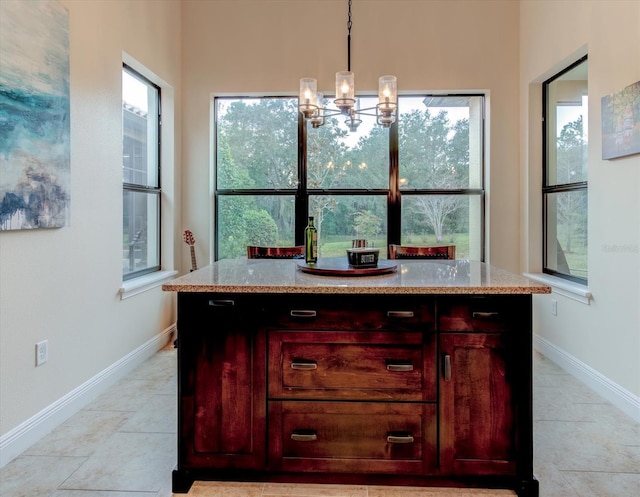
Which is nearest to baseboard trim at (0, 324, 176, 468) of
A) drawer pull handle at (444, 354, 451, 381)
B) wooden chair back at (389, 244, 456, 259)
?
drawer pull handle at (444, 354, 451, 381)

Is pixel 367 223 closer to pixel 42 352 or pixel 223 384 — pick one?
pixel 223 384

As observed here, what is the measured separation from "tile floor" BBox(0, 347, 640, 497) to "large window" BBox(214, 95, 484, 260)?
186cm

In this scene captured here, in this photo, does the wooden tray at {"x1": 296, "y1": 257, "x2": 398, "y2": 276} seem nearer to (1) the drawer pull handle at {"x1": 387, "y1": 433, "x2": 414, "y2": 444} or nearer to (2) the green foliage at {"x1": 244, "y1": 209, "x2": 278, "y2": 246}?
(1) the drawer pull handle at {"x1": 387, "y1": 433, "x2": 414, "y2": 444}

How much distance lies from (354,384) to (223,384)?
0.55 meters

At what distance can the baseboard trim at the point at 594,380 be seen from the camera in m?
2.45

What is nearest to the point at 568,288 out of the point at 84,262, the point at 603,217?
the point at 603,217

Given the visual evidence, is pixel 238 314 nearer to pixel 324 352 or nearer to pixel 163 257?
A: pixel 324 352

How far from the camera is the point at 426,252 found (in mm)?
3025

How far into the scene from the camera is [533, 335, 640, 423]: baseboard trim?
96.3 inches

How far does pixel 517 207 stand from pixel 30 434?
4078 millimetres

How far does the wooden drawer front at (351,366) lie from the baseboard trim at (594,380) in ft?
5.23

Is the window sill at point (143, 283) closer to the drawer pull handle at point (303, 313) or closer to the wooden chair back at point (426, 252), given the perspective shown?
the drawer pull handle at point (303, 313)

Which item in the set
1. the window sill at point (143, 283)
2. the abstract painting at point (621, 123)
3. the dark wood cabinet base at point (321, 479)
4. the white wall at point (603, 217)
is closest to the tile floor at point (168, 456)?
the dark wood cabinet base at point (321, 479)

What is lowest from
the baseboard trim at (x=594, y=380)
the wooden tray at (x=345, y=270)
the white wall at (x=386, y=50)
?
the baseboard trim at (x=594, y=380)
